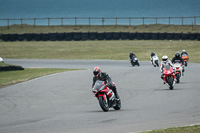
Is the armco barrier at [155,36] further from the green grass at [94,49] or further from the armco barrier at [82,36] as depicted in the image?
the green grass at [94,49]

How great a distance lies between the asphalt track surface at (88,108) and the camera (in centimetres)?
949

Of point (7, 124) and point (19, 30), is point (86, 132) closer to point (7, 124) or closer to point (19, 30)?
point (7, 124)

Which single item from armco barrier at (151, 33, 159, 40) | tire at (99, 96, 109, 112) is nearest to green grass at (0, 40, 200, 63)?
armco barrier at (151, 33, 159, 40)

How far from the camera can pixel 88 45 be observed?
54312 mm

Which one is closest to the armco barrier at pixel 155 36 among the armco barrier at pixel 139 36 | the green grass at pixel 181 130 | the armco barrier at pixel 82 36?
the armco barrier at pixel 82 36

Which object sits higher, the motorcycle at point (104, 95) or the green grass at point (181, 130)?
the motorcycle at point (104, 95)

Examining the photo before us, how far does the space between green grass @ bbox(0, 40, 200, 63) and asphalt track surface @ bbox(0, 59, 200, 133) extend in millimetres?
25516

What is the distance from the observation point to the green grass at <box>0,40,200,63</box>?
155ft

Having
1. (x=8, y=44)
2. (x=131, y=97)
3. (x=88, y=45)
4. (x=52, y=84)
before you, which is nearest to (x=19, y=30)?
(x=8, y=44)

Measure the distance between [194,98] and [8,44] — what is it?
1699 inches

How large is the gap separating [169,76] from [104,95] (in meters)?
6.70

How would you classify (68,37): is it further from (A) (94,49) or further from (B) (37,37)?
(A) (94,49)

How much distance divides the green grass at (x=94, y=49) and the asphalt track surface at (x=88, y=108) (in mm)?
25516

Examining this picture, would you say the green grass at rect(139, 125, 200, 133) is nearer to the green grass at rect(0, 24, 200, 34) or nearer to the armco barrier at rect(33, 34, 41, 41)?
the armco barrier at rect(33, 34, 41, 41)
